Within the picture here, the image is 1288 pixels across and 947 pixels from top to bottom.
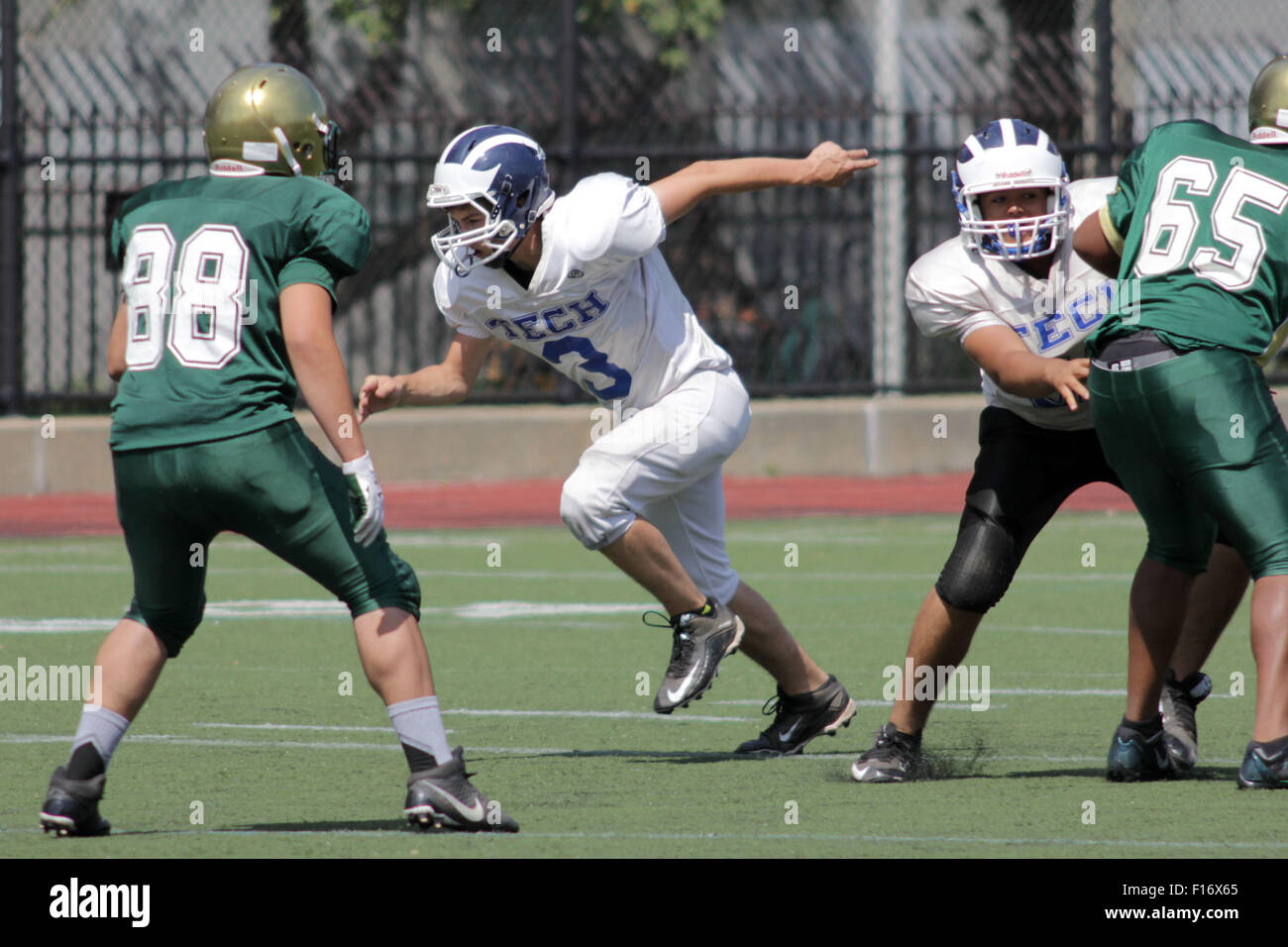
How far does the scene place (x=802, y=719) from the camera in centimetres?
689

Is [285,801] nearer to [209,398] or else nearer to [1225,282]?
[209,398]

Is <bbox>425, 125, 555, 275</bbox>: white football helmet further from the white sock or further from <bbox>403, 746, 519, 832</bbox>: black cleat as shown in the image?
<bbox>403, 746, 519, 832</bbox>: black cleat

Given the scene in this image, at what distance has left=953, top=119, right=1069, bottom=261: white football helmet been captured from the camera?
6.17 meters

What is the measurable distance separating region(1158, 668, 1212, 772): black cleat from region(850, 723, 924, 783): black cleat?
0.72 meters

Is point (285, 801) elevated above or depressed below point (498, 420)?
below

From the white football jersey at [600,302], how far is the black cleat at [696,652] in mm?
734

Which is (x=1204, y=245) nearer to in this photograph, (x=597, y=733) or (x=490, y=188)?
(x=490, y=188)

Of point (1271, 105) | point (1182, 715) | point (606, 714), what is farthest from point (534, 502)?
point (1271, 105)

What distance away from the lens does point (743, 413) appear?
22.7 feet

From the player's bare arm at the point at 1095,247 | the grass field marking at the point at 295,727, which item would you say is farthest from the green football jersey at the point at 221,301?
the player's bare arm at the point at 1095,247

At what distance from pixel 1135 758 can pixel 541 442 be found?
432 inches

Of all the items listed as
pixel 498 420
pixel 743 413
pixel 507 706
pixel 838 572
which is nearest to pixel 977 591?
pixel 743 413

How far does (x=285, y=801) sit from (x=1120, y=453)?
2.47 m

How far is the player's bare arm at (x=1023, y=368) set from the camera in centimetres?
589
